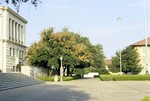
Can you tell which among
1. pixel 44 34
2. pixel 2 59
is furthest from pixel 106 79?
pixel 2 59

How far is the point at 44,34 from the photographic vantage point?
64.8 metres

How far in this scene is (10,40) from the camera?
242ft

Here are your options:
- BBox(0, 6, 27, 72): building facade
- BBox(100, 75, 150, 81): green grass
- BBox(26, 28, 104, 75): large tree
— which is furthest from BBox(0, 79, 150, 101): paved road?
BBox(0, 6, 27, 72): building facade

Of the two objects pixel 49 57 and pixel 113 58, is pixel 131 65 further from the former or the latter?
pixel 49 57

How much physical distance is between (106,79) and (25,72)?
13307 mm

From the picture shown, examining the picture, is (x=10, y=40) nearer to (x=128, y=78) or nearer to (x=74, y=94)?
(x=128, y=78)

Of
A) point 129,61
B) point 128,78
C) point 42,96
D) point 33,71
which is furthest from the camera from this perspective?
point 129,61

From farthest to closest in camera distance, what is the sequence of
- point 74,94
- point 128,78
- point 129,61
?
point 129,61, point 128,78, point 74,94

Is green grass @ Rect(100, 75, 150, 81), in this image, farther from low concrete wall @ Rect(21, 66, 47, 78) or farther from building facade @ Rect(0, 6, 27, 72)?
building facade @ Rect(0, 6, 27, 72)

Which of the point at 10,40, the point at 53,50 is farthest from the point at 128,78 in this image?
the point at 10,40

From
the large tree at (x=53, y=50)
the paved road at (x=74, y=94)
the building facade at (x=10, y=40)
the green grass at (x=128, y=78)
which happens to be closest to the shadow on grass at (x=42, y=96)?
the paved road at (x=74, y=94)

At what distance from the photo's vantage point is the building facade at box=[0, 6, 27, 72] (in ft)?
230

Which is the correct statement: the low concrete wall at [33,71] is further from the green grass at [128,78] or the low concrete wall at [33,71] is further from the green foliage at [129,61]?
the green foliage at [129,61]

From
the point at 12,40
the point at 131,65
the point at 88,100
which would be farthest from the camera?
the point at 131,65
